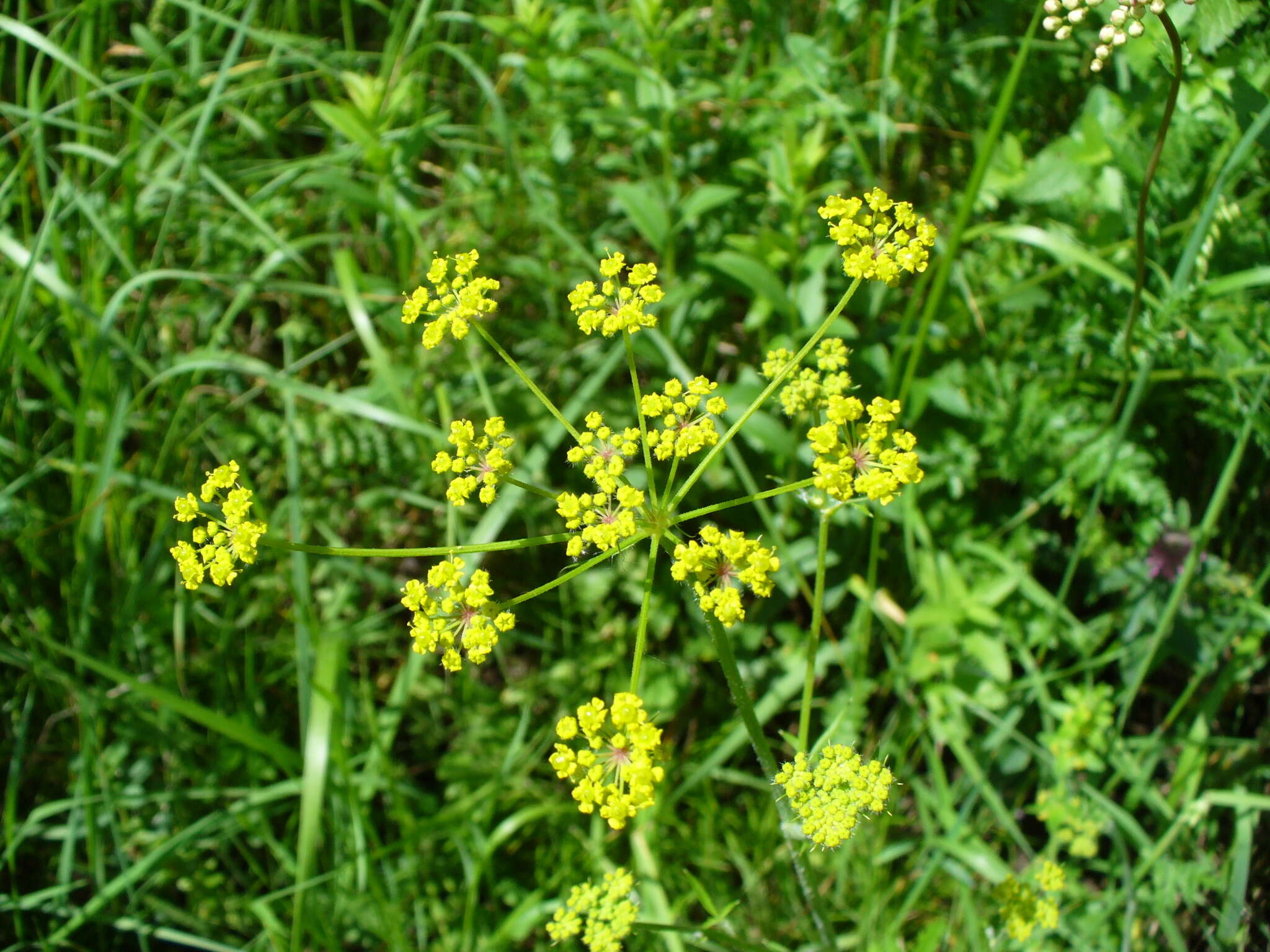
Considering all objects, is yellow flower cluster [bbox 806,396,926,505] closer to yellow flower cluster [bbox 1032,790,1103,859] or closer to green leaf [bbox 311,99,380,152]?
yellow flower cluster [bbox 1032,790,1103,859]

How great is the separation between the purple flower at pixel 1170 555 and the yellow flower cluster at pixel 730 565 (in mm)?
2332

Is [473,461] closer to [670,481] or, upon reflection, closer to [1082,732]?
[670,481]

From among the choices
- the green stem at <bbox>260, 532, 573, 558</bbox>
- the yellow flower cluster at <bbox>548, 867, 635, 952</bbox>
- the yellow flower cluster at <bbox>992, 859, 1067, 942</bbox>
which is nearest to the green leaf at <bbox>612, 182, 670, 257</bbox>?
the green stem at <bbox>260, 532, 573, 558</bbox>

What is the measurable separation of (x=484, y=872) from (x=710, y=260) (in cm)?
280

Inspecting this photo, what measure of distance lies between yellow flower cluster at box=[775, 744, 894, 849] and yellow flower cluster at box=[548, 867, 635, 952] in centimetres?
52

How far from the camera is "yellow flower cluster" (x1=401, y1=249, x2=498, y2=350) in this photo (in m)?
2.37

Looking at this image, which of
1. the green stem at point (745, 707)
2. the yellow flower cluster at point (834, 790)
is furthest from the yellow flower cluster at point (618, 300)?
the yellow flower cluster at point (834, 790)

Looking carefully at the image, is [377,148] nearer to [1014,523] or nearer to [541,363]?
[541,363]

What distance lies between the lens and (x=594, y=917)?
2.39 metres

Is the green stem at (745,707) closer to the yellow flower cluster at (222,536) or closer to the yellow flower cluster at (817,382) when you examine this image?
the yellow flower cluster at (817,382)

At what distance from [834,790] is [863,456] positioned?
0.79 metres

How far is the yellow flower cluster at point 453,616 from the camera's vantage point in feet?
6.67

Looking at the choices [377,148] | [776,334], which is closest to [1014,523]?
[776,334]

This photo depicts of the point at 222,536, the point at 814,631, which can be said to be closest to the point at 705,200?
the point at 814,631
